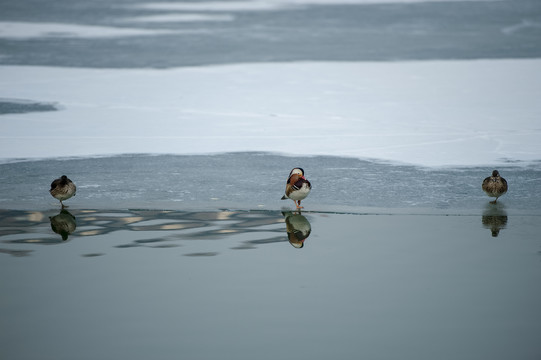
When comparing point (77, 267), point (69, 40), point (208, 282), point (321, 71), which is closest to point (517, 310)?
point (208, 282)

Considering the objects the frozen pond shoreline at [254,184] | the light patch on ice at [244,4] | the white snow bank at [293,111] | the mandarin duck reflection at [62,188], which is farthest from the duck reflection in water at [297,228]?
the light patch on ice at [244,4]

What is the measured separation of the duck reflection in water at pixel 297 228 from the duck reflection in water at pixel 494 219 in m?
1.41

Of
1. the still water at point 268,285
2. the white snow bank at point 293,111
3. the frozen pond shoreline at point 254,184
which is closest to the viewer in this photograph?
the still water at point 268,285

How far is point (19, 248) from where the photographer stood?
6.00 m

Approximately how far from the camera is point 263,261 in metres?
5.64

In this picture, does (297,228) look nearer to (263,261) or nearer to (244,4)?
(263,261)

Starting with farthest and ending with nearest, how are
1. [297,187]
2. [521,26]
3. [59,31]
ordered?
[59,31] < [521,26] < [297,187]

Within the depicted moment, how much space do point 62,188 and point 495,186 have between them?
145 inches

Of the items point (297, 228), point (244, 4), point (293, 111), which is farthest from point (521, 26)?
point (297, 228)

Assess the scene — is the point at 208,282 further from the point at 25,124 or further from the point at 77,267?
Result: the point at 25,124

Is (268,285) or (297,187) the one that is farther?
(297,187)

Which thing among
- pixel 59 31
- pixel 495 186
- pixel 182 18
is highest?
pixel 182 18

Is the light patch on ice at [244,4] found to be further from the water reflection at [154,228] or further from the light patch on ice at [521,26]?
the water reflection at [154,228]

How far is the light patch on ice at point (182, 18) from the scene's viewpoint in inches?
905
